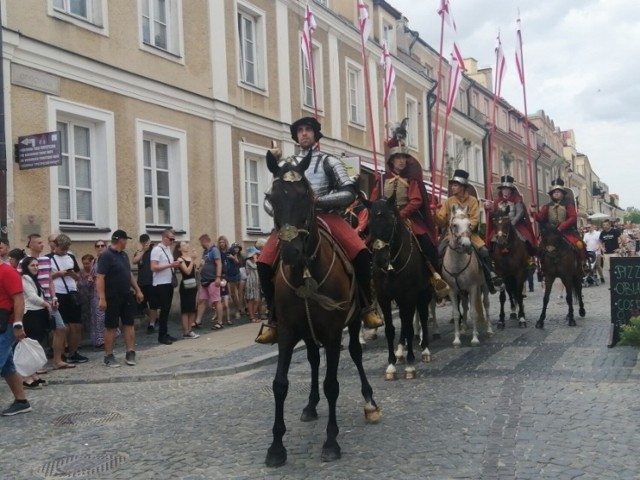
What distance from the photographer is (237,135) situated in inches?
703

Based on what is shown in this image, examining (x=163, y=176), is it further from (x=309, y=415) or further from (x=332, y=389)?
(x=332, y=389)

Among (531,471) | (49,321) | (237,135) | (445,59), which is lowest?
(531,471)

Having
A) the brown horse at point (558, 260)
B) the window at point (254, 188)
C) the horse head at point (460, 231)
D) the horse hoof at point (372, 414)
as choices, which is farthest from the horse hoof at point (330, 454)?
the window at point (254, 188)

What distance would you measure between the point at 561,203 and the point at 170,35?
9153 millimetres

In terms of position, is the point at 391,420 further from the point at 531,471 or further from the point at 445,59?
the point at 445,59

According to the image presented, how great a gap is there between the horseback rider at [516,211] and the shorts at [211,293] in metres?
5.67

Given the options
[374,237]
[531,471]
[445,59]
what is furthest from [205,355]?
[445,59]

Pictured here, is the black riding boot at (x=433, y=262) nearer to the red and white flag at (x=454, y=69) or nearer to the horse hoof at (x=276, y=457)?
the horse hoof at (x=276, y=457)

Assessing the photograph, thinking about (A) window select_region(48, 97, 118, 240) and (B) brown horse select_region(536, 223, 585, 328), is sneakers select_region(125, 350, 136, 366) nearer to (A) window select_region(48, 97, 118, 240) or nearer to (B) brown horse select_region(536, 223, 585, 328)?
(A) window select_region(48, 97, 118, 240)

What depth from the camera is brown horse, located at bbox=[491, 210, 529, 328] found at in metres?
12.6

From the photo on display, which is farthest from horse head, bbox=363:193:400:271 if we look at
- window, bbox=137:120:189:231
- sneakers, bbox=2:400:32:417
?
window, bbox=137:120:189:231

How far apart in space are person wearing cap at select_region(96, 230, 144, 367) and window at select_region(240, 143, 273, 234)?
25.3 ft

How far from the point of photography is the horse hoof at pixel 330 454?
17.8 ft

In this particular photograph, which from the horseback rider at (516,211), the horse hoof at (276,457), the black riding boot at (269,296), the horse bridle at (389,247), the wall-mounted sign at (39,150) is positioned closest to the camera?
the horse hoof at (276,457)
